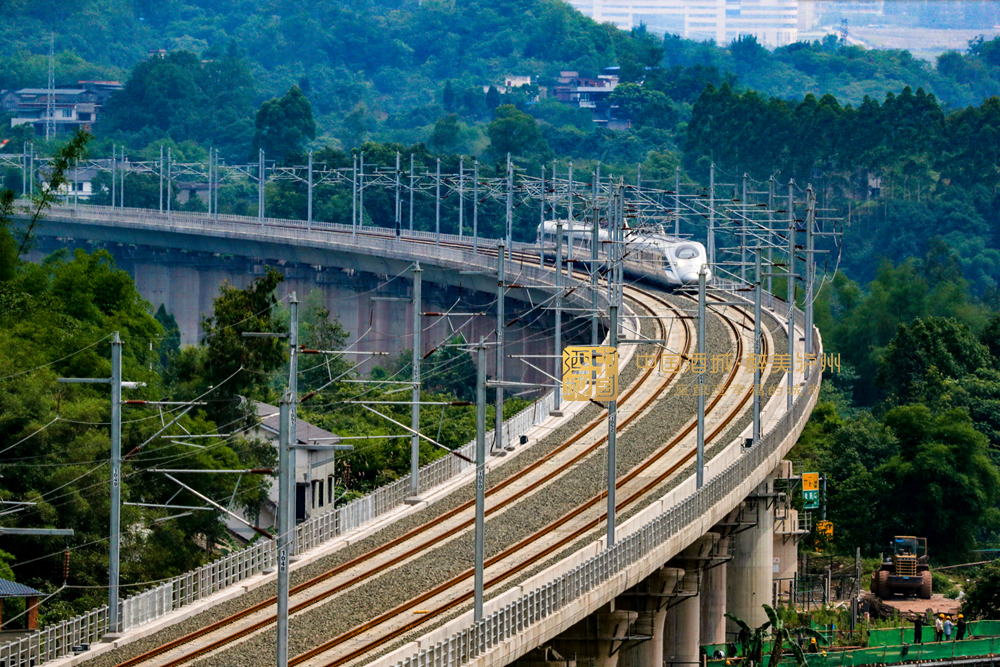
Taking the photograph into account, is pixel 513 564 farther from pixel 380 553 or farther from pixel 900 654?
pixel 900 654

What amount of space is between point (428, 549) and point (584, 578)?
570cm

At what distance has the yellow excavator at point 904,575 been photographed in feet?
232

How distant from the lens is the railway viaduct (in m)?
38.7

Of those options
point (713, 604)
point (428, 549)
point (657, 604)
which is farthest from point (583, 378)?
point (428, 549)

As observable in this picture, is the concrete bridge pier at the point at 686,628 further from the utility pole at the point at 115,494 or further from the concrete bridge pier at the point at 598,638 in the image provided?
the utility pole at the point at 115,494

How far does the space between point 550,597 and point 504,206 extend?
4637 inches

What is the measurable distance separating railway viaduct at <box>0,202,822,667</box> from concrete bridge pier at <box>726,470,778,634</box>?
0.23 ft

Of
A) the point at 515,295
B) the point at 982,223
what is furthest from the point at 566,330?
the point at 982,223

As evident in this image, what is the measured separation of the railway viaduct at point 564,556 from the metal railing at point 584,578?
2.1 inches

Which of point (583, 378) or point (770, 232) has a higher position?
point (770, 232)

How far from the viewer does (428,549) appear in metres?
46.6

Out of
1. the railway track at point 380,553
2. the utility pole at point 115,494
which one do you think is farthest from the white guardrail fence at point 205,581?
the railway track at point 380,553

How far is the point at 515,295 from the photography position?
333 feet

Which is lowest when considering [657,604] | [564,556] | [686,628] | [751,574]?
[751,574]
